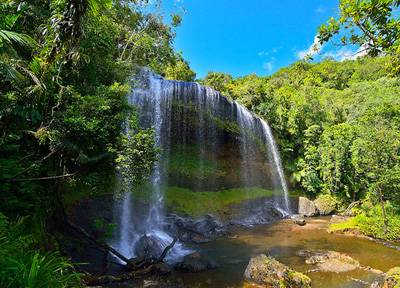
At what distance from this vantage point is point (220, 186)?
23922 millimetres

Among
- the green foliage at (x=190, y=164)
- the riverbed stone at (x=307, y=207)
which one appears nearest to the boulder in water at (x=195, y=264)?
the green foliage at (x=190, y=164)

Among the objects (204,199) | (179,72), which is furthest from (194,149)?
(179,72)

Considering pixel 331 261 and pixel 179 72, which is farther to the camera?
pixel 179 72

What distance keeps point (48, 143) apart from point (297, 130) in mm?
23726

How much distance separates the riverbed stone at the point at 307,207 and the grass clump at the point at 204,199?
2969 mm

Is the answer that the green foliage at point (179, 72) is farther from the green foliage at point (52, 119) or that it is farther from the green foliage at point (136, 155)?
the green foliage at point (136, 155)

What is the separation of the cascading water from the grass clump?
38 cm

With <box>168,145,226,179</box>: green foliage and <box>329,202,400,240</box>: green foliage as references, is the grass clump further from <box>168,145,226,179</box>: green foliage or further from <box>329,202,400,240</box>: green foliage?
<box>329,202,400,240</box>: green foliage

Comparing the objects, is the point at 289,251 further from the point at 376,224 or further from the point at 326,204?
the point at 326,204

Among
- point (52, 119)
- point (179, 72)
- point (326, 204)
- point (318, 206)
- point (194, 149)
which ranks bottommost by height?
point (318, 206)

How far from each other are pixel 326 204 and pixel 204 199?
978cm

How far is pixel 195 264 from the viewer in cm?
1191

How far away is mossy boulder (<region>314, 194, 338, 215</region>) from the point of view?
2497cm

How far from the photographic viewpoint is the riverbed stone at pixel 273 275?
9.78 meters
